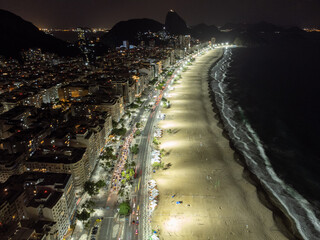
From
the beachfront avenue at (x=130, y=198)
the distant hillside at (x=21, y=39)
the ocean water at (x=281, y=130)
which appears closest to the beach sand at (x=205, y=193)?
the beachfront avenue at (x=130, y=198)

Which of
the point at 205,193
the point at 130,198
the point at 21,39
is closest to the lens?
the point at 130,198

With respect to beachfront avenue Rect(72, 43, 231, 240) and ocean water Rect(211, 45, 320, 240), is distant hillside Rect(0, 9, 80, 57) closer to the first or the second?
ocean water Rect(211, 45, 320, 240)

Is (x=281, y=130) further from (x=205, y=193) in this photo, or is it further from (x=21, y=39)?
(x=21, y=39)

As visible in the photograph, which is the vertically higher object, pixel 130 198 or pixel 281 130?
pixel 130 198

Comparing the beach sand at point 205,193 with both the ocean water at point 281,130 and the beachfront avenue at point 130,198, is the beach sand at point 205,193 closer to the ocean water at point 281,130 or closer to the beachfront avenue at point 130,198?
the beachfront avenue at point 130,198

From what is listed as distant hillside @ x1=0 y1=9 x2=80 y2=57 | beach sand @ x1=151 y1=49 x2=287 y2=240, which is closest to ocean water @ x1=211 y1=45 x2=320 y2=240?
beach sand @ x1=151 y1=49 x2=287 y2=240

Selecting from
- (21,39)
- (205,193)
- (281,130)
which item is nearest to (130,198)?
(205,193)
